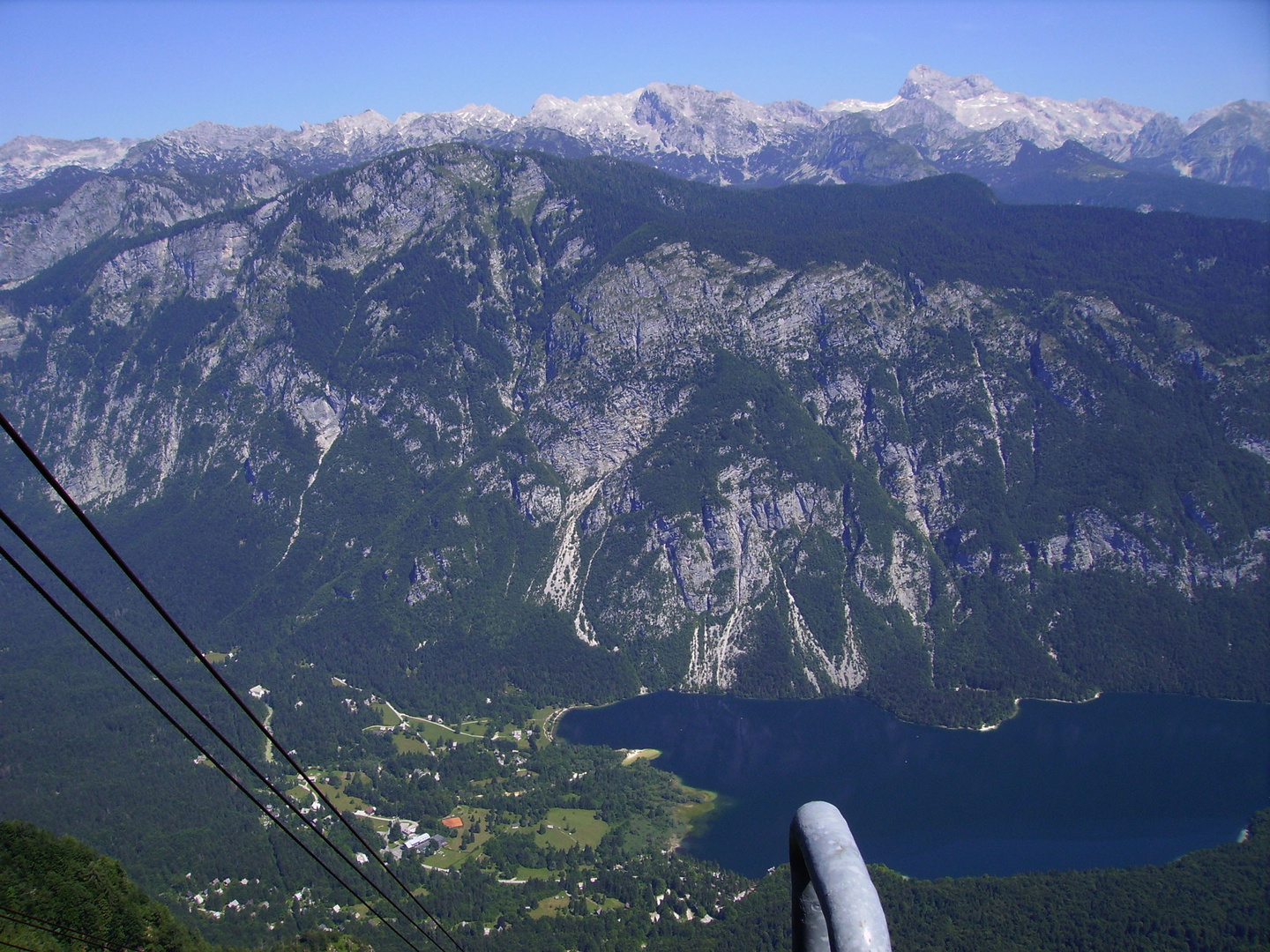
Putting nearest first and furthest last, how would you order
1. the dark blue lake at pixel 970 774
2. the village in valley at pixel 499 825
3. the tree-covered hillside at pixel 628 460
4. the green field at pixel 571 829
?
the village in valley at pixel 499 825 → the dark blue lake at pixel 970 774 → the green field at pixel 571 829 → the tree-covered hillside at pixel 628 460

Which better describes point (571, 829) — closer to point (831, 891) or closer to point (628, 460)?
point (628, 460)

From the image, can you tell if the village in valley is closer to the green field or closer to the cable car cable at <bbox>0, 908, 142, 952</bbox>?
the green field

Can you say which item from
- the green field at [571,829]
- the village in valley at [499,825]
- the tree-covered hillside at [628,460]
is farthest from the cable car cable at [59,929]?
the tree-covered hillside at [628,460]

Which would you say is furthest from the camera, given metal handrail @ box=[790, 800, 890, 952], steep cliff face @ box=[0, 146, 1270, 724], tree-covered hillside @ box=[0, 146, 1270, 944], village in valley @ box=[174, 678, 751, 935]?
steep cliff face @ box=[0, 146, 1270, 724]

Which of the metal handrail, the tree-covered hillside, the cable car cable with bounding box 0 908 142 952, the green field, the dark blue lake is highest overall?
the tree-covered hillside

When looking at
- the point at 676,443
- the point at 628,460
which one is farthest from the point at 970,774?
the point at 628,460

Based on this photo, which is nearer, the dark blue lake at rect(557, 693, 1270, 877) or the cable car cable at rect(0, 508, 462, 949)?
the cable car cable at rect(0, 508, 462, 949)

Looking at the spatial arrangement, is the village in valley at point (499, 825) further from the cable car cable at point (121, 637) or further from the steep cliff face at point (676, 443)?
the cable car cable at point (121, 637)

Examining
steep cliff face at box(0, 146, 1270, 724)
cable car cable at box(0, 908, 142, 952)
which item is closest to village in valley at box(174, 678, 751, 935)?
steep cliff face at box(0, 146, 1270, 724)
